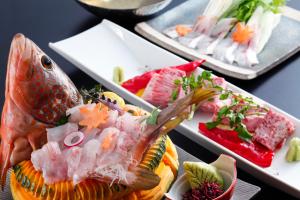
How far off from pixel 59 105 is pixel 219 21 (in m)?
1.02

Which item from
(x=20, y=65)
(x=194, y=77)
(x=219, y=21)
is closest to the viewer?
(x=20, y=65)

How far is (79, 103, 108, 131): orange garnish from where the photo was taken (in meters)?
1.14

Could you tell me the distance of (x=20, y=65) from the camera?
1103 mm

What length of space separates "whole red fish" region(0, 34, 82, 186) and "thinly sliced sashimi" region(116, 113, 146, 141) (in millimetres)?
119

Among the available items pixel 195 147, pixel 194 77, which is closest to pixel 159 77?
pixel 194 77

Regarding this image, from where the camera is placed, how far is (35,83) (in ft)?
3.68

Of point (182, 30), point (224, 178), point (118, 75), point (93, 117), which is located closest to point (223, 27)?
point (182, 30)

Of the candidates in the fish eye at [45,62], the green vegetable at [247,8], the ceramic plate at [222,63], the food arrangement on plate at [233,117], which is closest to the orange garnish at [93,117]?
the fish eye at [45,62]

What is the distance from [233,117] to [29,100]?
612 mm

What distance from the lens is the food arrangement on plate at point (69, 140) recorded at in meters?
1.08

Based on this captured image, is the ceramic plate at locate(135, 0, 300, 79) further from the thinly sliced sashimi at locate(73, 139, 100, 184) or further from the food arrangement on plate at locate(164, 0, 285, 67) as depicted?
the thinly sliced sashimi at locate(73, 139, 100, 184)

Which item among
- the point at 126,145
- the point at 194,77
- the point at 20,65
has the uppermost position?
the point at 20,65

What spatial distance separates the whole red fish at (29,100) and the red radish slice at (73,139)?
0.05 m

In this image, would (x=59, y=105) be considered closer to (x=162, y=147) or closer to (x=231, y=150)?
(x=162, y=147)
